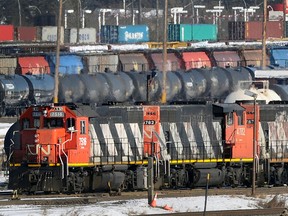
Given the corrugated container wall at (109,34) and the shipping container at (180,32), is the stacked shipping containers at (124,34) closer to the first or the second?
the corrugated container wall at (109,34)

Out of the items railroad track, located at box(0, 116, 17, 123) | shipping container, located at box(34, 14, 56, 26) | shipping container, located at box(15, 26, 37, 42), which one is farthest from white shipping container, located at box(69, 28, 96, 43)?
railroad track, located at box(0, 116, 17, 123)

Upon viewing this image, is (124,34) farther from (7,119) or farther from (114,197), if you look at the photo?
(114,197)

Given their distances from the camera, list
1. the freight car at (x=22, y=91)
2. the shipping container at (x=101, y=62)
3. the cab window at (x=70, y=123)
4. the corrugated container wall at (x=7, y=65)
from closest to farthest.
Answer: the cab window at (x=70, y=123) → the freight car at (x=22, y=91) → the corrugated container wall at (x=7, y=65) → the shipping container at (x=101, y=62)

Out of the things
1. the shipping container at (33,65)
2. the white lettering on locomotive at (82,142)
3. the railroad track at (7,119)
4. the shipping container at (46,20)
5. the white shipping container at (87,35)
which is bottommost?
the railroad track at (7,119)

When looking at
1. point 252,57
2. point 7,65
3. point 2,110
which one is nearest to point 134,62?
point 7,65

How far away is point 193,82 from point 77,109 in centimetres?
3141

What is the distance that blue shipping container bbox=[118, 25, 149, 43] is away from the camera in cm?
9769

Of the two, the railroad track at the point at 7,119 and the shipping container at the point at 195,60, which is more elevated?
the shipping container at the point at 195,60

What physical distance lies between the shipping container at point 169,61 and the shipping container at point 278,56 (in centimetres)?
686

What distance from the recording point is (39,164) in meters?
31.2

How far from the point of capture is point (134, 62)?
71875 millimetres

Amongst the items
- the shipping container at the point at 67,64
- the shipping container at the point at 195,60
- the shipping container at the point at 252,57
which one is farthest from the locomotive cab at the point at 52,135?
the shipping container at the point at 252,57

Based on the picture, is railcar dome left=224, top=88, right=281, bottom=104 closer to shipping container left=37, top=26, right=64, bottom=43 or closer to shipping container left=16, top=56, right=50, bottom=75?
shipping container left=16, top=56, right=50, bottom=75

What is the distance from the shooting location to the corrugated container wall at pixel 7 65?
66812mm
